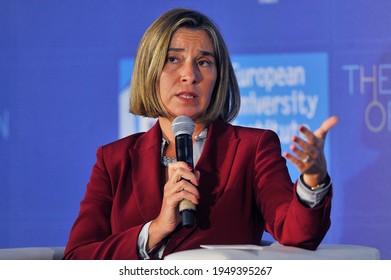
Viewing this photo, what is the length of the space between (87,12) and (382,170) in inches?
55.4

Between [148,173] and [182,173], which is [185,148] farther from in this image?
[148,173]

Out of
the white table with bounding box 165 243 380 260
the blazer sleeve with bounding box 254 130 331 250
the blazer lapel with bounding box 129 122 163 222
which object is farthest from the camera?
the blazer lapel with bounding box 129 122 163 222

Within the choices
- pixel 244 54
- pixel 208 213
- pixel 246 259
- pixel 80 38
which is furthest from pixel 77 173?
pixel 246 259

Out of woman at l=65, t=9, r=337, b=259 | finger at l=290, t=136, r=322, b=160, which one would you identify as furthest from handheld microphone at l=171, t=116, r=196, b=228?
finger at l=290, t=136, r=322, b=160

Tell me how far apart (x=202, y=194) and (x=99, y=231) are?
34 centimetres

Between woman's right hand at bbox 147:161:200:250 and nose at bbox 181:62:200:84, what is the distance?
0.37 meters

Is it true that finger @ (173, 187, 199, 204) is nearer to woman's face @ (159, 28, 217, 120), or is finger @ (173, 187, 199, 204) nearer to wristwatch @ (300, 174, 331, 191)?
wristwatch @ (300, 174, 331, 191)

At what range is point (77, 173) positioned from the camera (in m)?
3.51

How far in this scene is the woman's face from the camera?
8.30ft

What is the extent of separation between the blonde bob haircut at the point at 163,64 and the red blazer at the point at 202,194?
0.25ft

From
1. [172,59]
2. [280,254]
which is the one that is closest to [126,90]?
[172,59]

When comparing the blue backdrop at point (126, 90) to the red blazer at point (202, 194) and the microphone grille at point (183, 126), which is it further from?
the microphone grille at point (183, 126)

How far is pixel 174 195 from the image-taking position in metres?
2.20

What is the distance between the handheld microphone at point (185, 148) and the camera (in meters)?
2.12
